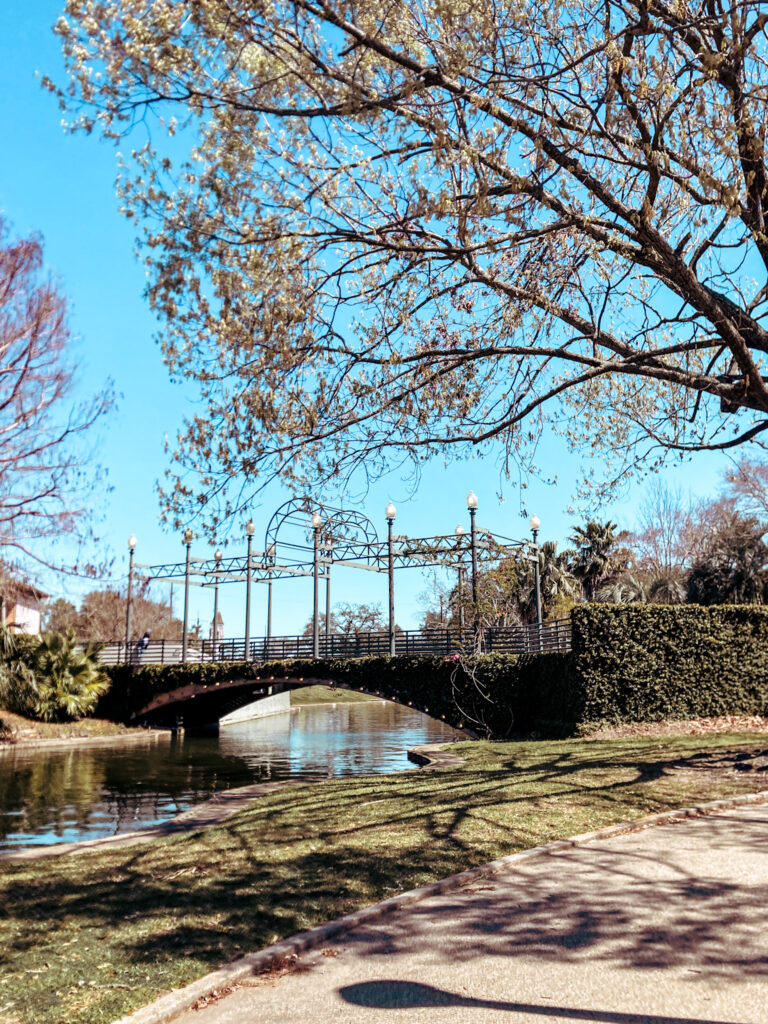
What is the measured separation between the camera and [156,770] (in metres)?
22.1

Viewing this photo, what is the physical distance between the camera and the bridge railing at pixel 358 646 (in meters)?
24.5

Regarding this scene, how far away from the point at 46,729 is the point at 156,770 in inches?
439

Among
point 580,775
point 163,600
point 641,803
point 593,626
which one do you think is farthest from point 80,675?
point 163,600

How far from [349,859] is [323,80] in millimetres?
7058

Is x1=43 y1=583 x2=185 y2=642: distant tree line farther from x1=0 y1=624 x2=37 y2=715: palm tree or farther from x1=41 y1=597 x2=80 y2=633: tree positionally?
x1=0 y1=624 x2=37 y2=715: palm tree

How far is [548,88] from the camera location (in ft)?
27.1

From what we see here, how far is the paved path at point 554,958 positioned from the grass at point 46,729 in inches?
1038

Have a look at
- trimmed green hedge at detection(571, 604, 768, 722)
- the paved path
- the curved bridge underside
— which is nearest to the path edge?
the paved path

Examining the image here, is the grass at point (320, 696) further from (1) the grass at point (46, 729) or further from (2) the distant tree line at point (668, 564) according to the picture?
(1) the grass at point (46, 729)

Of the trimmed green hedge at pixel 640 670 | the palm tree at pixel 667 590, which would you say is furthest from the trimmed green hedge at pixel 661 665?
the palm tree at pixel 667 590

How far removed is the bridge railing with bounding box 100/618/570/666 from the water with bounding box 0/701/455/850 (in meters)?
3.43

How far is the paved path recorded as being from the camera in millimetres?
4316

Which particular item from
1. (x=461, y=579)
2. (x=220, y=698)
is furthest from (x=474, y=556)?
(x=220, y=698)

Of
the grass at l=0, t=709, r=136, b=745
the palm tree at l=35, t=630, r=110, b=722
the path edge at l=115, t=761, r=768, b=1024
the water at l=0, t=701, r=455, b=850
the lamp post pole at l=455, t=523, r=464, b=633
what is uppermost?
the lamp post pole at l=455, t=523, r=464, b=633
